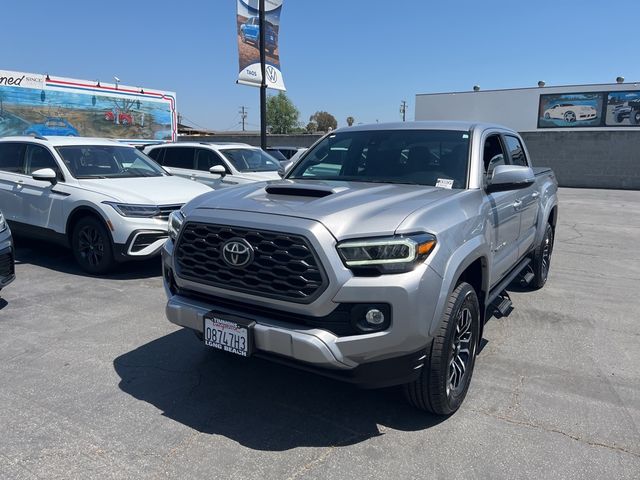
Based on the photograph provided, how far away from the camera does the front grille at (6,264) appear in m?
4.99

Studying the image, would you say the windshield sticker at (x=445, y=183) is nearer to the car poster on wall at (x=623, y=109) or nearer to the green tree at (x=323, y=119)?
the car poster on wall at (x=623, y=109)

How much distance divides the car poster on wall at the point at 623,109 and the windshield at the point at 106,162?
2989cm

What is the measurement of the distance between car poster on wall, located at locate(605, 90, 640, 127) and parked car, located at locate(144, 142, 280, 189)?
26.7 m

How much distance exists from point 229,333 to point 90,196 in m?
4.40

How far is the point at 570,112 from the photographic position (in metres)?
31.8

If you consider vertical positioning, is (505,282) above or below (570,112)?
below

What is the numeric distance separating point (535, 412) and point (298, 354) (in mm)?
1733

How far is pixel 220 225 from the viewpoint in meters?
3.04

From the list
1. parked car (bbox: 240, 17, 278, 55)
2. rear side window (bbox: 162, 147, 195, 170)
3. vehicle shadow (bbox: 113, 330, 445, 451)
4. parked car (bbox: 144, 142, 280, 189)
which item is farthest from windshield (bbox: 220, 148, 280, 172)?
vehicle shadow (bbox: 113, 330, 445, 451)

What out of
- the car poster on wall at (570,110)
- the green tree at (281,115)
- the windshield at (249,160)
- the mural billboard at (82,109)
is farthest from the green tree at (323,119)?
the windshield at (249,160)

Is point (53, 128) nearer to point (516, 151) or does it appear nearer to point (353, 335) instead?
point (516, 151)

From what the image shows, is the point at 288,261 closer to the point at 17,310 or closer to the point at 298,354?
the point at 298,354

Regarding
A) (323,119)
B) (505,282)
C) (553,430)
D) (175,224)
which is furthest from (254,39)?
(323,119)

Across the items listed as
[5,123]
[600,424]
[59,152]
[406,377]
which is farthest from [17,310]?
[5,123]
